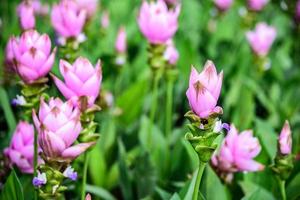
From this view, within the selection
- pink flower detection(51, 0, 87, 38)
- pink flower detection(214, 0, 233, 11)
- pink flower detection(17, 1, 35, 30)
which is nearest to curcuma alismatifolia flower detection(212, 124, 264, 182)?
pink flower detection(51, 0, 87, 38)

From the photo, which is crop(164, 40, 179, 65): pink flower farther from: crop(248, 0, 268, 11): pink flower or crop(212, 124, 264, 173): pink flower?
crop(248, 0, 268, 11): pink flower

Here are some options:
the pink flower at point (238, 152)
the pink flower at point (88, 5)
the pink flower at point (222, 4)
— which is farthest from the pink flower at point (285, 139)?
the pink flower at point (222, 4)

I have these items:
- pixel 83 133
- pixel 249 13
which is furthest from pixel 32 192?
pixel 249 13

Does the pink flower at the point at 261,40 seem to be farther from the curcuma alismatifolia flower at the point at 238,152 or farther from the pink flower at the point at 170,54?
the curcuma alismatifolia flower at the point at 238,152

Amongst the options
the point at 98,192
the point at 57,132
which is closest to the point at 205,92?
the point at 57,132

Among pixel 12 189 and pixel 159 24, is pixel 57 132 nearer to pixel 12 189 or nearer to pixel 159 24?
pixel 12 189

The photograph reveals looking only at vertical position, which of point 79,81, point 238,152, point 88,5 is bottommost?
point 238,152

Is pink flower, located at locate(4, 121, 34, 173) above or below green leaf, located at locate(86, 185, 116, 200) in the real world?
above
